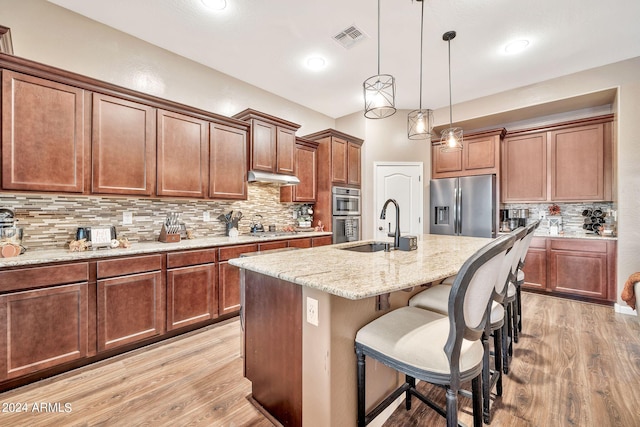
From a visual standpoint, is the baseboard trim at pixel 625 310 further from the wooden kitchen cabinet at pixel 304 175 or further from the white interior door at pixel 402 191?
the wooden kitchen cabinet at pixel 304 175

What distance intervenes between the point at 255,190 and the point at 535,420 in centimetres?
366

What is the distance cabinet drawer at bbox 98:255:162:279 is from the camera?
6.99 ft

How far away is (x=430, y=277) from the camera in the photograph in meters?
1.17

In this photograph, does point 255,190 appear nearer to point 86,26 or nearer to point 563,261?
point 86,26

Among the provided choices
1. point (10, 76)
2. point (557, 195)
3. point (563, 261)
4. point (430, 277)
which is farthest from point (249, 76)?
point (563, 261)

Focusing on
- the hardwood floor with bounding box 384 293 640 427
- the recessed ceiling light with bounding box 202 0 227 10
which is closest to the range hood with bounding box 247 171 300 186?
the recessed ceiling light with bounding box 202 0 227 10

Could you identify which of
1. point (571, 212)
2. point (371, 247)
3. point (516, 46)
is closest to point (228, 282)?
point (371, 247)

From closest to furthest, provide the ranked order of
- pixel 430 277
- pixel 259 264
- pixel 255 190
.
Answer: pixel 430 277
pixel 259 264
pixel 255 190

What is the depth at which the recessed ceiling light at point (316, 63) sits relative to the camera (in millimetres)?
3303

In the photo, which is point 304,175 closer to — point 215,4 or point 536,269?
point 215,4

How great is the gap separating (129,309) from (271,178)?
6.90 feet

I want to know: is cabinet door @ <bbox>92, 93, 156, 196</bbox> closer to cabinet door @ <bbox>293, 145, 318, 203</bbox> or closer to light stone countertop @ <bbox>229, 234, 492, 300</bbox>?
light stone countertop @ <bbox>229, 234, 492, 300</bbox>

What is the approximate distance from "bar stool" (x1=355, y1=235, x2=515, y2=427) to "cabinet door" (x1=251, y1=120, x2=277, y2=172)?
276 centimetres

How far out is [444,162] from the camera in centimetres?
476
